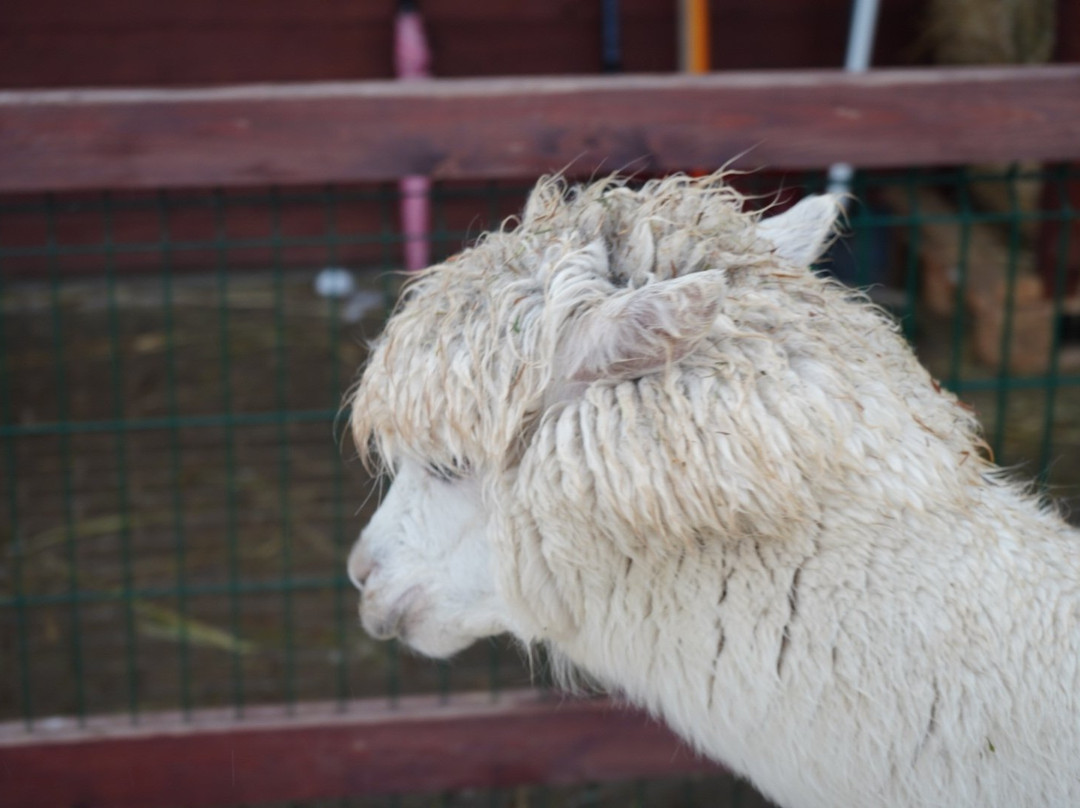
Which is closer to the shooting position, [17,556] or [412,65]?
[17,556]

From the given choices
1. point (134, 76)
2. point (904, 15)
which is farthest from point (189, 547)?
point (904, 15)

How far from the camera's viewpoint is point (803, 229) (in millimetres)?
1789

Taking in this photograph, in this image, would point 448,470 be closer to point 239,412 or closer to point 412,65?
point 239,412

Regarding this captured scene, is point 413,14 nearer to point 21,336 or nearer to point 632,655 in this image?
point 21,336

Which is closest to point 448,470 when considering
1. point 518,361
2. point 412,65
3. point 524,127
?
point 518,361

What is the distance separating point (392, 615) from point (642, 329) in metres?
0.71

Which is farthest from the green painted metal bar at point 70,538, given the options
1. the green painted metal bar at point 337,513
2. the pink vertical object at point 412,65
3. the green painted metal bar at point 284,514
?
the pink vertical object at point 412,65

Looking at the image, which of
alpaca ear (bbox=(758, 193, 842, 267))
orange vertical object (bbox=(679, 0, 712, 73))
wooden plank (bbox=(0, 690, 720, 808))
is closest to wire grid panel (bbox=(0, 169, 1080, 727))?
wooden plank (bbox=(0, 690, 720, 808))

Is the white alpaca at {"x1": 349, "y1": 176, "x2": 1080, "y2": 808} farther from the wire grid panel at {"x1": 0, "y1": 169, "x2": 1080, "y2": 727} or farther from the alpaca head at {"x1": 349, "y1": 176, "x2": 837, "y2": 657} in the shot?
the wire grid panel at {"x1": 0, "y1": 169, "x2": 1080, "y2": 727}

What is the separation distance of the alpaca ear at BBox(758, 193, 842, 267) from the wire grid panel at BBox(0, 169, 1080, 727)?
2.71 feet

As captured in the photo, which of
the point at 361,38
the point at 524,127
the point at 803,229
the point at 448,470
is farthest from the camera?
the point at 361,38

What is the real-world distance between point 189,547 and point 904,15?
4.68m

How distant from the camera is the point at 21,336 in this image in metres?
5.96

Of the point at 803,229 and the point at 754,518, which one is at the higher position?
the point at 803,229
